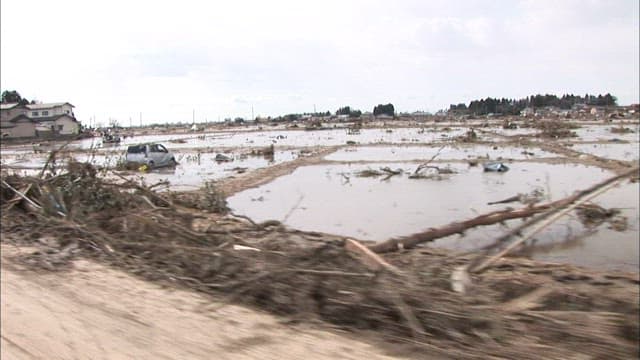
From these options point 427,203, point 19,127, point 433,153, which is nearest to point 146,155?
point 433,153

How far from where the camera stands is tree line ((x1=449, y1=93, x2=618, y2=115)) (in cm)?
11449

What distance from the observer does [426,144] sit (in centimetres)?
3944

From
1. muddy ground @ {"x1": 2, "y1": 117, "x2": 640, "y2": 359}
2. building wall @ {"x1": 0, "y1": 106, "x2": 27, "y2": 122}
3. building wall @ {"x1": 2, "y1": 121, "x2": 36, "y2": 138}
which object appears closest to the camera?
muddy ground @ {"x1": 2, "y1": 117, "x2": 640, "y2": 359}

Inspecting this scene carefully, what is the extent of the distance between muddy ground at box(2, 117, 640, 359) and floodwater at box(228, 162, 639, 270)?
2760 millimetres

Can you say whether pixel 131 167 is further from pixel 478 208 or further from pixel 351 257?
pixel 351 257

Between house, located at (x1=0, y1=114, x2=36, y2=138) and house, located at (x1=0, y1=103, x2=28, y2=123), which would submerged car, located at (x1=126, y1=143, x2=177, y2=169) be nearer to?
house, located at (x1=0, y1=114, x2=36, y2=138)

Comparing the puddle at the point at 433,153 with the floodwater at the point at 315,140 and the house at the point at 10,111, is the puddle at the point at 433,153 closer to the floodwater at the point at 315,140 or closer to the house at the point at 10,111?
the floodwater at the point at 315,140

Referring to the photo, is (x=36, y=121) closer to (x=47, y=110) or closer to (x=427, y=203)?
(x=47, y=110)

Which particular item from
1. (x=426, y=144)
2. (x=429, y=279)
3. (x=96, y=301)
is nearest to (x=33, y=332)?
(x=96, y=301)

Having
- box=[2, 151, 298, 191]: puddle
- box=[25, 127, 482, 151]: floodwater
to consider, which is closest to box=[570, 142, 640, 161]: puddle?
box=[25, 127, 482, 151]: floodwater

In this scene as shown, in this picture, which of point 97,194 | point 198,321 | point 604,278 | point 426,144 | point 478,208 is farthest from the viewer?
point 426,144

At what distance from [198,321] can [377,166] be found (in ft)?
68.9

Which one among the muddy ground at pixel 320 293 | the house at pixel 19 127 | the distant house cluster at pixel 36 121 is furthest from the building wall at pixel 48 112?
the muddy ground at pixel 320 293

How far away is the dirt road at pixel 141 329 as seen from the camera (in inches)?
173
